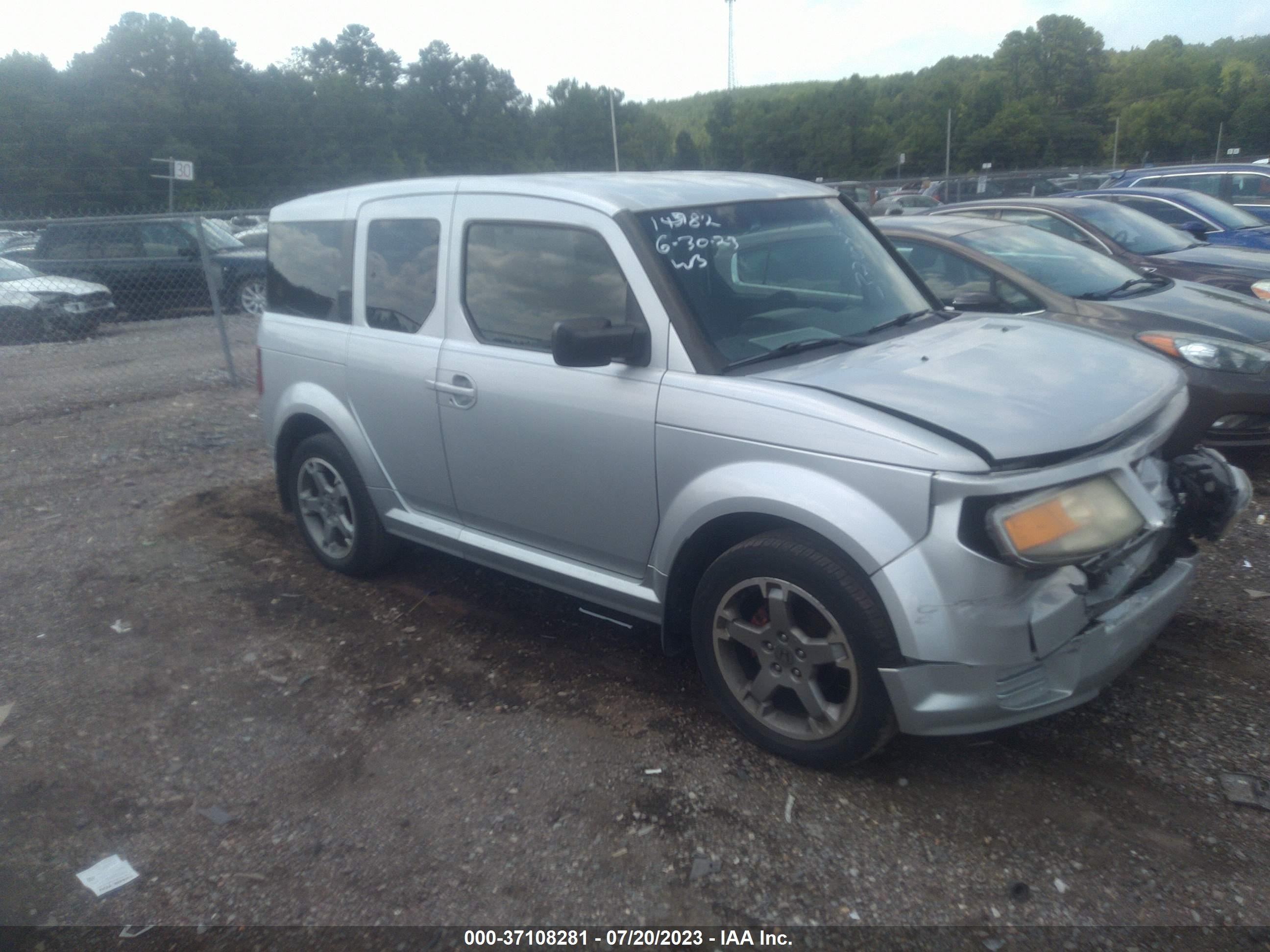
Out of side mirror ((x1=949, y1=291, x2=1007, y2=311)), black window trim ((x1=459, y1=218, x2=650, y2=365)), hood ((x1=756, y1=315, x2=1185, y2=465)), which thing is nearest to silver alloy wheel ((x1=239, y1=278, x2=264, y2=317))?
black window trim ((x1=459, y1=218, x2=650, y2=365))

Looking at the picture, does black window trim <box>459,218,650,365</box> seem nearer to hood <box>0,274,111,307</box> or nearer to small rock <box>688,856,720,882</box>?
small rock <box>688,856,720,882</box>

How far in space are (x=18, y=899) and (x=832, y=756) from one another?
2519 millimetres

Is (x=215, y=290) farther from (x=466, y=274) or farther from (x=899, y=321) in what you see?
(x=899, y=321)

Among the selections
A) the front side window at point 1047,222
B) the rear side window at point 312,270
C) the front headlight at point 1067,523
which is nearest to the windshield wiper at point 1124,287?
the front side window at point 1047,222

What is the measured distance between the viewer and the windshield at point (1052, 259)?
6.63 metres

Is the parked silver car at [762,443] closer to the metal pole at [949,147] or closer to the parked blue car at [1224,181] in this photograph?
the parked blue car at [1224,181]

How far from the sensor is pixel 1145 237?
8.53 meters

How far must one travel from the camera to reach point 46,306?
13.0m

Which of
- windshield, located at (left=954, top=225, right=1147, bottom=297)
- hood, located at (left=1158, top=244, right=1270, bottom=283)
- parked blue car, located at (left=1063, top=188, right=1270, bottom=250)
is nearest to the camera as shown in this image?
windshield, located at (left=954, top=225, right=1147, bottom=297)

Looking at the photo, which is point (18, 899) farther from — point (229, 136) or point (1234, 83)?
point (1234, 83)

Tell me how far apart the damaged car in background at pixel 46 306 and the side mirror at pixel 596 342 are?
1170 cm

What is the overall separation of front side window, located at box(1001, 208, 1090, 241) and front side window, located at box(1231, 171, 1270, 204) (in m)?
8.49

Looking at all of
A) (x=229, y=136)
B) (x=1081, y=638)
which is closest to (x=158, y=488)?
(x=1081, y=638)

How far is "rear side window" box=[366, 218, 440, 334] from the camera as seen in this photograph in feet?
14.4
